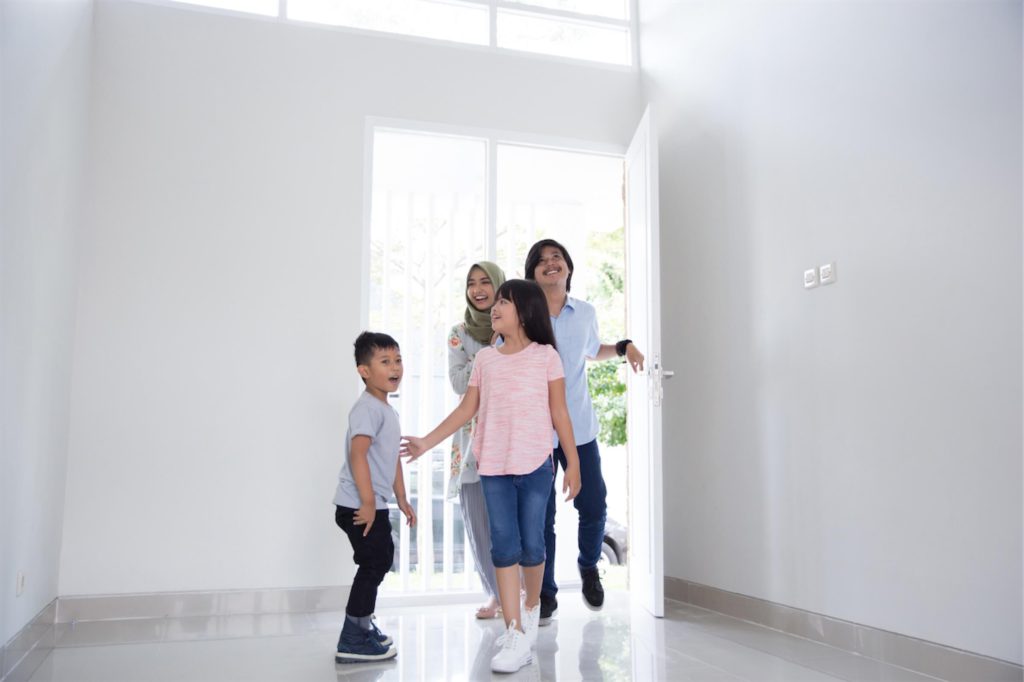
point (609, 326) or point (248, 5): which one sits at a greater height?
point (248, 5)

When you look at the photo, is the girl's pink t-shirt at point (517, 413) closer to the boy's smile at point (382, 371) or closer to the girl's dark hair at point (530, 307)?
the girl's dark hair at point (530, 307)

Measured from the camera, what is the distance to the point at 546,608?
287cm

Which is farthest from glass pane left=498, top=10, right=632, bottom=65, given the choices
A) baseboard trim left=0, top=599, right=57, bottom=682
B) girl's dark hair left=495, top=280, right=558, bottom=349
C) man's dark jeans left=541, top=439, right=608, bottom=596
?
baseboard trim left=0, top=599, right=57, bottom=682

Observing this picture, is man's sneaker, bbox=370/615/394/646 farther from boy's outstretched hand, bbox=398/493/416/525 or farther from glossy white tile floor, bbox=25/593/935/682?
boy's outstretched hand, bbox=398/493/416/525

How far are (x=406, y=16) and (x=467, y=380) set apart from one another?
1.93m

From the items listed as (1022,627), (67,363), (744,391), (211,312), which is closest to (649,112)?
(744,391)

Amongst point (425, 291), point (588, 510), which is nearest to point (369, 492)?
point (588, 510)

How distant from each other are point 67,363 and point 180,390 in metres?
0.41

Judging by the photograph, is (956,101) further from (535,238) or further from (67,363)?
(535,238)

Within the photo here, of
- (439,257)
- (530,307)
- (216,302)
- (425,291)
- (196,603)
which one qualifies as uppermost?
(439,257)

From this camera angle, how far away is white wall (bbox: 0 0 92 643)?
2.14 meters

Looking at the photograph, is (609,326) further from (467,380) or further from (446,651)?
(446,651)

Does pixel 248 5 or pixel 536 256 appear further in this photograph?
pixel 248 5

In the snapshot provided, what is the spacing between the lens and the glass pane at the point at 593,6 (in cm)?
402
